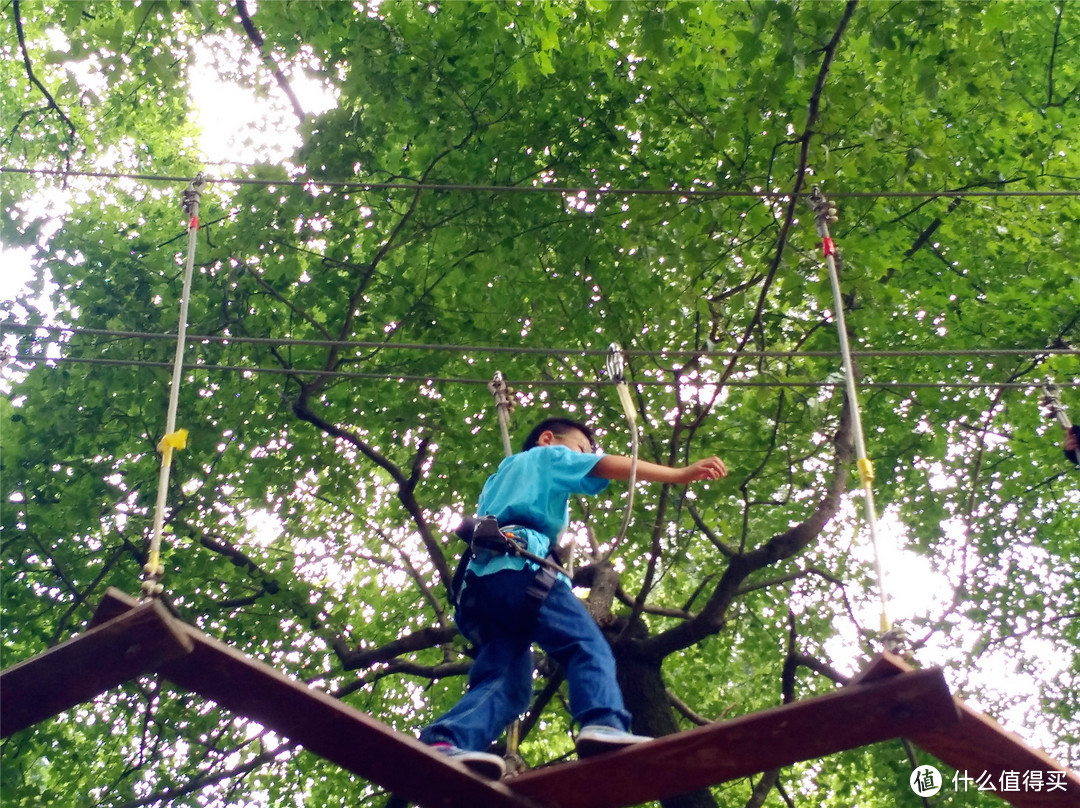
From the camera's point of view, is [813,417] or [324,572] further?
[324,572]

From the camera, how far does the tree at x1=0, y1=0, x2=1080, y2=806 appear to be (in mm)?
6008

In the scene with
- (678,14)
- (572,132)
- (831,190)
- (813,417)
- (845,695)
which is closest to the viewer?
(845,695)

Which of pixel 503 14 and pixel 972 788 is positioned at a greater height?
pixel 503 14

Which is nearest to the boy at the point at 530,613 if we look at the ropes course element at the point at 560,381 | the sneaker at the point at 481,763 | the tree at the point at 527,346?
the sneaker at the point at 481,763

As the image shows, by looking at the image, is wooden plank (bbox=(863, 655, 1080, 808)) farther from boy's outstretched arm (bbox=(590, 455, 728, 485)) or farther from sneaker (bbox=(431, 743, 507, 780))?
sneaker (bbox=(431, 743, 507, 780))

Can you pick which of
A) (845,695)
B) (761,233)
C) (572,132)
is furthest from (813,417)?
(845,695)

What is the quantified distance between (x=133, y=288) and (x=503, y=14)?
129 inches

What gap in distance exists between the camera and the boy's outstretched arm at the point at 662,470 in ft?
11.0

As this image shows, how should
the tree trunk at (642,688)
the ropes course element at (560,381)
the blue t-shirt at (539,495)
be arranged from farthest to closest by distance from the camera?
the tree trunk at (642,688), the ropes course element at (560,381), the blue t-shirt at (539,495)

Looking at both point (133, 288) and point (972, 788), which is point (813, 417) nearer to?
point (972, 788)

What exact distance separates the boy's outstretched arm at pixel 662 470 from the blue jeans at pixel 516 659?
0.45 meters

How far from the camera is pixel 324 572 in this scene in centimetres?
813

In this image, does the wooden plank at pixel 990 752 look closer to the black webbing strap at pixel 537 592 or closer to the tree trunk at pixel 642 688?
the black webbing strap at pixel 537 592

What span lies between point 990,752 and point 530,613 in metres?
1.52
